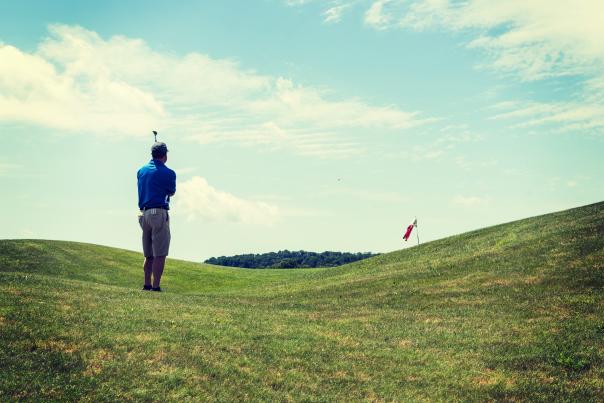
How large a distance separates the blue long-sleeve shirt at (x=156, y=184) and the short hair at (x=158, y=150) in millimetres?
230

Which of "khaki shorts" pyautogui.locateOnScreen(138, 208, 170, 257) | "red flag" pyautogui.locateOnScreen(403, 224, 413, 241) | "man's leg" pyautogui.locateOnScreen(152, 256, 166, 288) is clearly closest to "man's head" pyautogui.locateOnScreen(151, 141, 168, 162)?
"khaki shorts" pyautogui.locateOnScreen(138, 208, 170, 257)

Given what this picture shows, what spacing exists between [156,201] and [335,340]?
9102 millimetres

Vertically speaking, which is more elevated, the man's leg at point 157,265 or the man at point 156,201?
the man at point 156,201

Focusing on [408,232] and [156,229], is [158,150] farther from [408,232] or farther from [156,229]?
[408,232]

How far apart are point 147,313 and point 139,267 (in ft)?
80.6

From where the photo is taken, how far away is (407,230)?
41438 millimetres

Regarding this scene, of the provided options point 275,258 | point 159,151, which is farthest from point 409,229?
point 275,258

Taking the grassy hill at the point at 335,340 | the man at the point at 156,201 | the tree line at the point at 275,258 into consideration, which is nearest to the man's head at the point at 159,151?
the man at the point at 156,201

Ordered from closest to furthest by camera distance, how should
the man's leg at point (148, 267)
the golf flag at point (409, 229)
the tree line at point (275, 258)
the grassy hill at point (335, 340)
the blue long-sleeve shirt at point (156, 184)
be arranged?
the grassy hill at point (335, 340)
the blue long-sleeve shirt at point (156, 184)
the man's leg at point (148, 267)
the golf flag at point (409, 229)
the tree line at point (275, 258)

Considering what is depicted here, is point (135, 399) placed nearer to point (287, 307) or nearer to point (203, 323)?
point (203, 323)

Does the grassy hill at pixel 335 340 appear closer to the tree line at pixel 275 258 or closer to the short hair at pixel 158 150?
the short hair at pixel 158 150

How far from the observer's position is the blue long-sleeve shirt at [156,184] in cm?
1945

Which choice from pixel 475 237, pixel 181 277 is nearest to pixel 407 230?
pixel 475 237

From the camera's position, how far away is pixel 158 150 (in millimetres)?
19688
